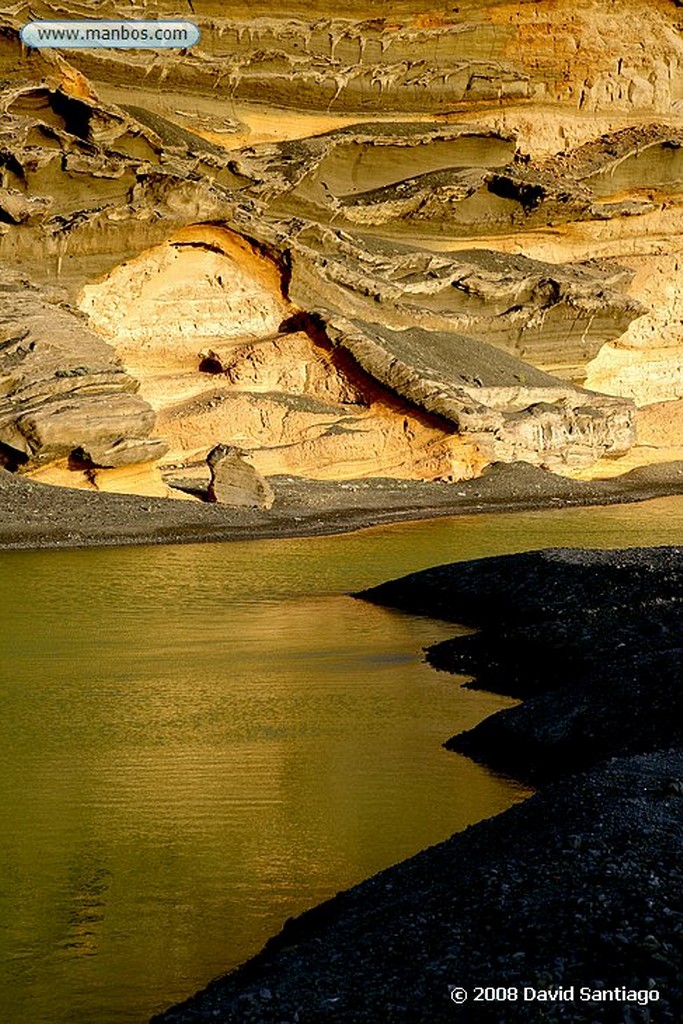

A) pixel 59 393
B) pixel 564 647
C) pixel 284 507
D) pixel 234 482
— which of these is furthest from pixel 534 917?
pixel 284 507

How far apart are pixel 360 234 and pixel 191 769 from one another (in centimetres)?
3420

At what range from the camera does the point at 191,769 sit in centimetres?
1380

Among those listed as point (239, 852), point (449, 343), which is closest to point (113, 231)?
point (449, 343)

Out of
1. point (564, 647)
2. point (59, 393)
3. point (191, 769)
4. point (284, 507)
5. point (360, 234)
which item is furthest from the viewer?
point (360, 234)

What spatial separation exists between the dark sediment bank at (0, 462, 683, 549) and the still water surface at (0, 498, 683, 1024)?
3428 millimetres

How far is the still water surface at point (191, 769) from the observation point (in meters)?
9.58

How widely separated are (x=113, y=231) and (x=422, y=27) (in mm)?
19423

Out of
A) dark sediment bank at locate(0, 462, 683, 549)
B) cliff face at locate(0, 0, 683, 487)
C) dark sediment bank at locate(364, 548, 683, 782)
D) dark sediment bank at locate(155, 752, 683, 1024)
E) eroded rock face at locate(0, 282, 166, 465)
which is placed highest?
cliff face at locate(0, 0, 683, 487)

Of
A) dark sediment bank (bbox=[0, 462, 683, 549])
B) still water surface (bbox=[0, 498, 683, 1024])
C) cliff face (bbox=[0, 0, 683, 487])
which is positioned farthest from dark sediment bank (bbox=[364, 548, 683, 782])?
cliff face (bbox=[0, 0, 683, 487])

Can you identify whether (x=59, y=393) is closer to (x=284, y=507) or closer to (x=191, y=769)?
(x=284, y=507)

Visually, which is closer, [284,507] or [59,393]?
[59,393]

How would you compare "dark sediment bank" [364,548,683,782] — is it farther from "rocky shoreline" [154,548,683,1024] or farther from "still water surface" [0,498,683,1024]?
"still water surface" [0,498,683,1024]

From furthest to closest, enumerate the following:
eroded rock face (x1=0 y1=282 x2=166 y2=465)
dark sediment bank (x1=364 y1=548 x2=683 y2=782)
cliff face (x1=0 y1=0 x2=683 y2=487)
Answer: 1. cliff face (x1=0 y1=0 x2=683 y2=487)
2. eroded rock face (x1=0 y1=282 x2=166 y2=465)
3. dark sediment bank (x1=364 y1=548 x2=683 y2=782)

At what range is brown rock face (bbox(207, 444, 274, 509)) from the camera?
109 feet
